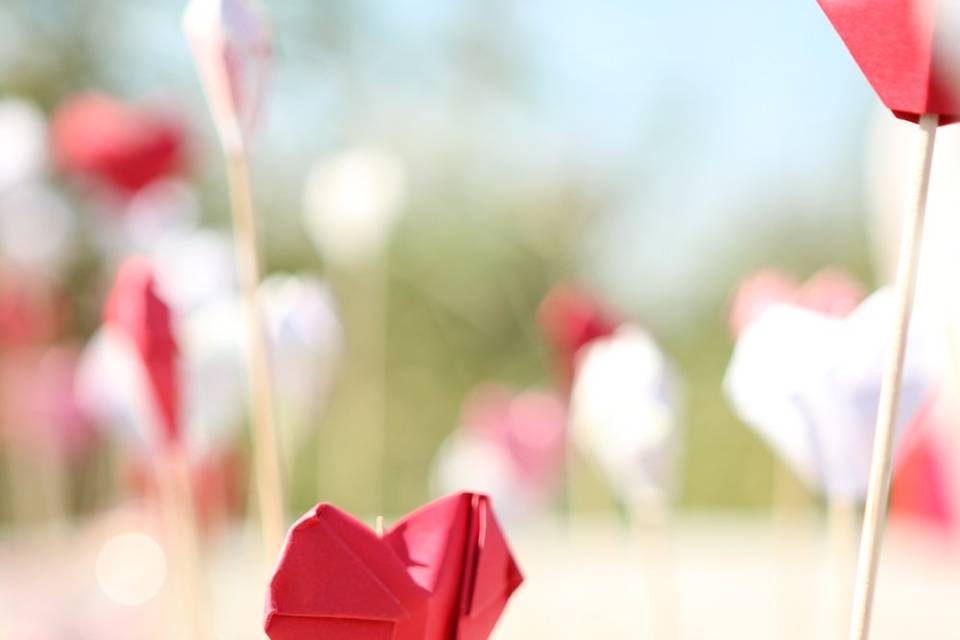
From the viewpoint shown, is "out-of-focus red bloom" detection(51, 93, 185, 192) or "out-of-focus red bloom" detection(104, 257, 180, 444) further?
"out-of-focus red bloom" detection(51, 93, 185, 192)

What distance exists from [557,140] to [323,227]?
5.56ft

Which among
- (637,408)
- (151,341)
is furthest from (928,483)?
(151,341)

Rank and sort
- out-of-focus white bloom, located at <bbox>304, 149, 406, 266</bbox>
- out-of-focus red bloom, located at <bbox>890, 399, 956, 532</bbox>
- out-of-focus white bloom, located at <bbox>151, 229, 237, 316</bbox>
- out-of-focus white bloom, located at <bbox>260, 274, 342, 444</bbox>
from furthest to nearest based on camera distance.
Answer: out-of-focus red bloom, located at <bbox>890, 399, 956, 532</bbox>, out-of-focus white bloom, located at <bbox>304, 149, 406, 266</bbox>, out-of-focus white bloom, located at <bbox>151, 229, 237, 316</bbox>, out-of-focus white bloom, located at <bbox>260, 274, 342, 444</bbox>

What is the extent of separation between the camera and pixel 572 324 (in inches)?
21.3

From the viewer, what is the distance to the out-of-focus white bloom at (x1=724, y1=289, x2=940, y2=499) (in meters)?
0.28

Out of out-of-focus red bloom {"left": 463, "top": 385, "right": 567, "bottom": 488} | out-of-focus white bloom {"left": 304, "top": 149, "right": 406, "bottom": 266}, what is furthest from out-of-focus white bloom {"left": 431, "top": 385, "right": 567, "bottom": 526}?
out-of-focus white bloom {"left": 304, "top": 149, "right": 406, "bottom": 266}

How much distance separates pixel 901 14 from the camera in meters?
0.23

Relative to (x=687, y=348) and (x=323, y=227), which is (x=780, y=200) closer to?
(x=687, y=348)

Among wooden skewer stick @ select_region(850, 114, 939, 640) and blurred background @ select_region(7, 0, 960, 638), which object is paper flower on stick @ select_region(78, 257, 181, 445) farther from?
blurred background @ select_region(7, 0, 960, 638)

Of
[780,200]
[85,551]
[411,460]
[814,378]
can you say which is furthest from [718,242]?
[814,378]

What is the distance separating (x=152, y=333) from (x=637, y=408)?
14cm

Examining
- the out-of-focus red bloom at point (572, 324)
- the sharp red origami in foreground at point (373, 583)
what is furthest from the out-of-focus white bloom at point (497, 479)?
the sharp red origami in foreground at point (373, 583)

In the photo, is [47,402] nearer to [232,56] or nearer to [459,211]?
[232,56]

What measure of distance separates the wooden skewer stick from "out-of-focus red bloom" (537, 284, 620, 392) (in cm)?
29
